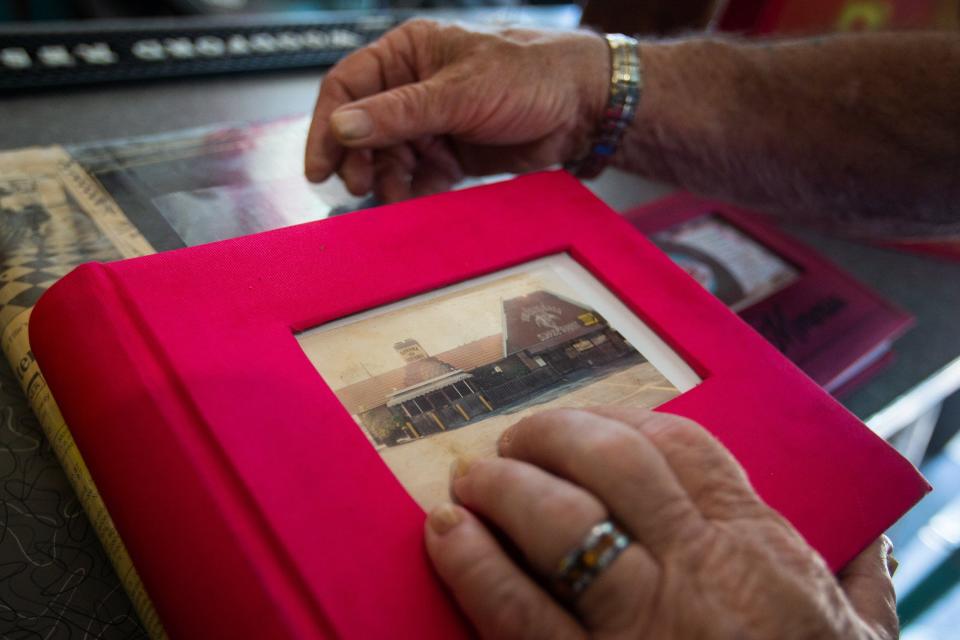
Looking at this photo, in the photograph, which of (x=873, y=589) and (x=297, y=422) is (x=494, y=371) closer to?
(x=297, y=422)

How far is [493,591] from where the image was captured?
0.33 meters

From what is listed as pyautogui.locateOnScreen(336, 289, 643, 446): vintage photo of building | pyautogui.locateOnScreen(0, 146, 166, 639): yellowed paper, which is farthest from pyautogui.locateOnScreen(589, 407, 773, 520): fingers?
pyautogui.locateOnScreen(0, 146, 166, 639): yellowed paper

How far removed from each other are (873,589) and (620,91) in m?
0.57

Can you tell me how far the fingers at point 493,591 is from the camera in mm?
330

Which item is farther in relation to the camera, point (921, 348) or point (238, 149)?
point (921, 348)

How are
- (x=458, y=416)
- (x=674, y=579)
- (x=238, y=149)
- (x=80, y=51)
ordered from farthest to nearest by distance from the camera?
(x=80, y=51) → (x=238, y=149) → (x=458, y=416) → (x=674, y=579)

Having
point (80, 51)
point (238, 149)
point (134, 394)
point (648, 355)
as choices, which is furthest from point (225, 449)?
point (80, 51)

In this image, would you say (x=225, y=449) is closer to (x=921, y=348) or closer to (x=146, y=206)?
(x=146, y=206)

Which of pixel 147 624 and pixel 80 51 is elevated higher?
pixel 80 51

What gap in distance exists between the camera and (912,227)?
2.96 feet

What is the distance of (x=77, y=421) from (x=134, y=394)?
0.06 meters

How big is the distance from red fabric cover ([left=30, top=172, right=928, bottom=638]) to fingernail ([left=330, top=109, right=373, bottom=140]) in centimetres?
15

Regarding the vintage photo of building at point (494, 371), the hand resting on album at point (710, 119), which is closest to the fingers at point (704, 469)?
the vintage photo of building at point (494, 371)

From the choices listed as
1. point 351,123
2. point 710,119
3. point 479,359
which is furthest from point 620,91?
point 479,359
